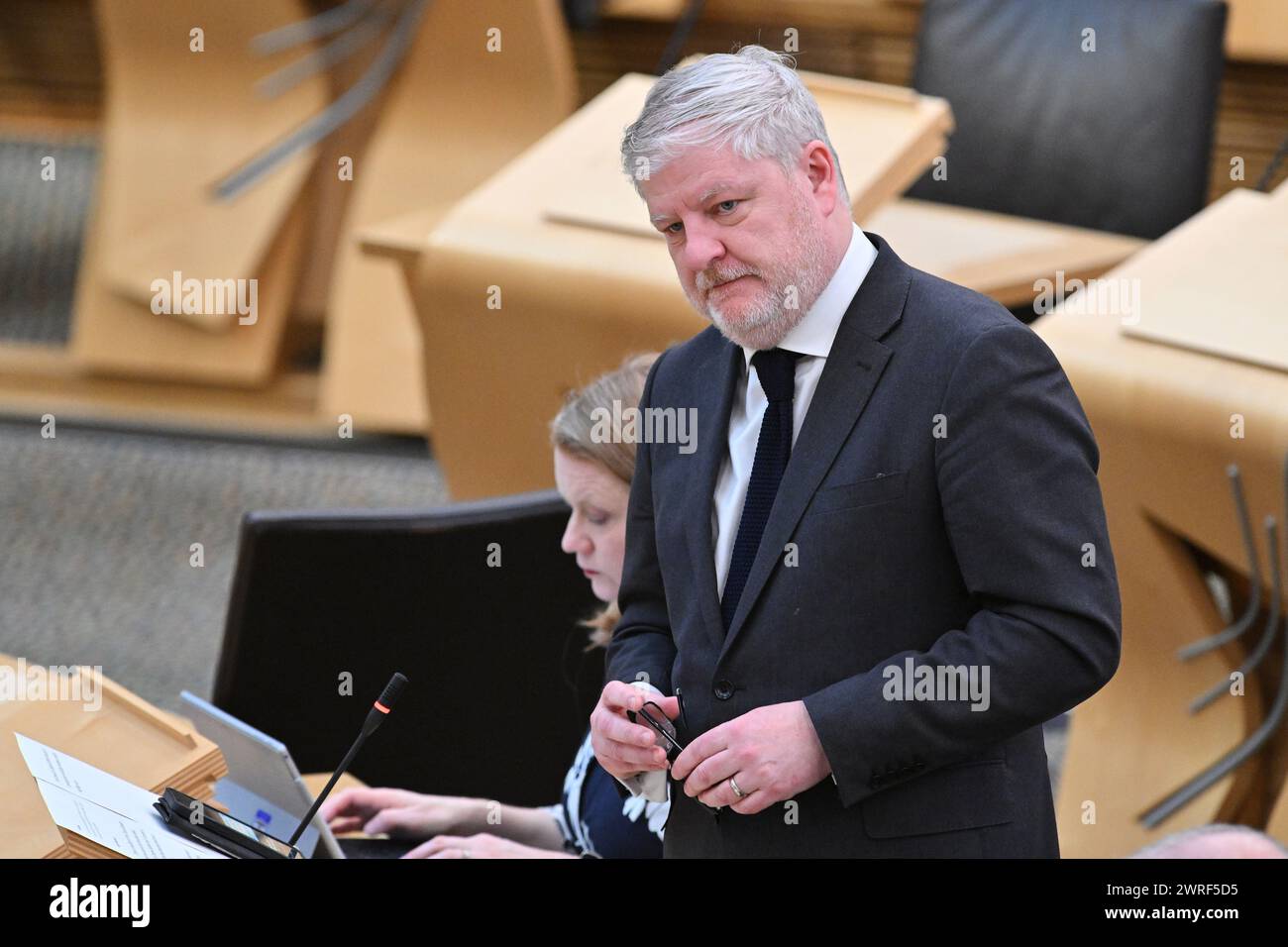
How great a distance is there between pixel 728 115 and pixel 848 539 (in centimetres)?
33

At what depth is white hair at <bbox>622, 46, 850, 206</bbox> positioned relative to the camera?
50.2 inches

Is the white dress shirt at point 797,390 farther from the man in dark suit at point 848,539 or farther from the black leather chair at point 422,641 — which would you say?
the black leather chair at point 422,641

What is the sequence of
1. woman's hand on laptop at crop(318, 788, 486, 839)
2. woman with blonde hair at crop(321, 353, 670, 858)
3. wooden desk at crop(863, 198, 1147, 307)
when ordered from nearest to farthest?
woman with blonde hair at crop(321, 353, 670, 858), woman's hand on laptop at crop(318, 788, 486, 839), wooden desk at crop(863, 198, 1147, 307)

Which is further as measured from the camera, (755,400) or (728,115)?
(755,400)

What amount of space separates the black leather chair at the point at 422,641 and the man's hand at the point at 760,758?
990mm

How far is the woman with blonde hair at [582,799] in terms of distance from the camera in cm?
184

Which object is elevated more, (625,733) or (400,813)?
(625,733)

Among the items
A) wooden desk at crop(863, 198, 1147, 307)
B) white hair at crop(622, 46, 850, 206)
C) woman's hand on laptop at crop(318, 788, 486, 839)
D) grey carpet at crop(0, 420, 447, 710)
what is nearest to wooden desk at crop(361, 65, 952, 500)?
wooden desk at crop(863, 198, 1147, 307)

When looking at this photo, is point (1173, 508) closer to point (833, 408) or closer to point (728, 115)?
point (833, 408)

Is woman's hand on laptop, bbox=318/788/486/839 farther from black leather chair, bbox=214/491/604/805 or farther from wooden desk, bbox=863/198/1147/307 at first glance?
wooden desk, bbox=863/198/1147/307

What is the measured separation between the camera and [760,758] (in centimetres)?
127

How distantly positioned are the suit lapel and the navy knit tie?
0.07 ft

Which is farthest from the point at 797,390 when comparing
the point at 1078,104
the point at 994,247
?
the point at 1078,104

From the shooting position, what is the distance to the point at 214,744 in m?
1.68
